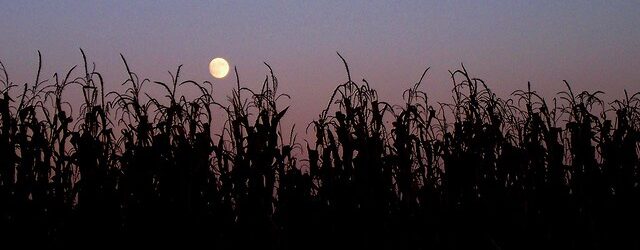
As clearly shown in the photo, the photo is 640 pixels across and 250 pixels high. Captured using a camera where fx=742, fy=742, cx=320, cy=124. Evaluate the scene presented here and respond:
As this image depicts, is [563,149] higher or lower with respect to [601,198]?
higher

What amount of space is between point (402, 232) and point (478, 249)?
0.60 meters

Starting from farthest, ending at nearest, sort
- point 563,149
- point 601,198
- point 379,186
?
1. point 563,149
2. point 601,198
3. point 379,186

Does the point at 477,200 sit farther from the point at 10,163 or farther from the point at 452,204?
the point at 10,163

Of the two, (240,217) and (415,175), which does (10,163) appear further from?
(415,175)

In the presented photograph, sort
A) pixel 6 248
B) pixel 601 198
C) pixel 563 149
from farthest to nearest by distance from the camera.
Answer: pixel 563 149, pixel 601 198, pixel 6 248

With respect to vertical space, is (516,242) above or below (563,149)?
below

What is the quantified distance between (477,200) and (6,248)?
3.40 meters

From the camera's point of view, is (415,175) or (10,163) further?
(415,175)

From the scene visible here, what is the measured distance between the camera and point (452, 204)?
5.57 metres

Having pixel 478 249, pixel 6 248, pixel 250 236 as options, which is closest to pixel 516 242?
pixel 478 249

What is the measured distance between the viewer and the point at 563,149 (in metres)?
6.17

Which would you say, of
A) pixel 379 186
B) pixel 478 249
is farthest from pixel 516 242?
pixel 379 186

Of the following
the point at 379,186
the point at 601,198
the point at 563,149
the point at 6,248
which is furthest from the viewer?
the point at 563,149

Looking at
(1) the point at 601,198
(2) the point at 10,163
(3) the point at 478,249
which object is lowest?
(3) the point at 478,249
